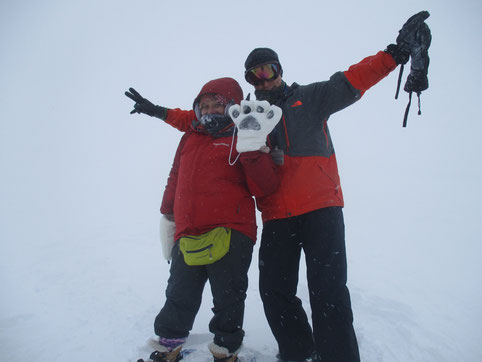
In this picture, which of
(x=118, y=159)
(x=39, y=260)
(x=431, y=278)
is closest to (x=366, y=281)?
(x=431, y=278)

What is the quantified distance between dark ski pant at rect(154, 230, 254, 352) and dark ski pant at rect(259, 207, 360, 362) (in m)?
0.22

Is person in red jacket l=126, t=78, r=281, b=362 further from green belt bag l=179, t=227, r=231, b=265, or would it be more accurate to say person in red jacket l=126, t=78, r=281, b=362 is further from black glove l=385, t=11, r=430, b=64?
black glove l=385, t=11, r=430, b=64

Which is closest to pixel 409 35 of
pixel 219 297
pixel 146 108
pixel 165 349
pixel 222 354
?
pixel 219 297

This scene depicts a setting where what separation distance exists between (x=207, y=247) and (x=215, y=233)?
0.11 metres

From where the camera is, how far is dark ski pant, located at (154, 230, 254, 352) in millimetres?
1827

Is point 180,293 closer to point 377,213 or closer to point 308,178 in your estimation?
point 308,178

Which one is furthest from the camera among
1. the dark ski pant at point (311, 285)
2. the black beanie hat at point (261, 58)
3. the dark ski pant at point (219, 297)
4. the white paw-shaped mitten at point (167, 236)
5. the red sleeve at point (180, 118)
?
the red sleeve at point (180, 118)

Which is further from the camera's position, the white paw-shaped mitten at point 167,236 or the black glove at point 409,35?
the white paw-shaped mitten at point 167,236

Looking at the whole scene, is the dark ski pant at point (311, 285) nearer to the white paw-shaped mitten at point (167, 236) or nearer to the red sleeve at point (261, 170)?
the red sleeve at point (261, 170)

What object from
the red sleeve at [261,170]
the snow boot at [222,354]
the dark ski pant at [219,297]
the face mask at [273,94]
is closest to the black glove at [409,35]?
the face mask at [273,94]

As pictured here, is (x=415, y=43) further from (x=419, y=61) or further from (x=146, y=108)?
(x=146, y=108)

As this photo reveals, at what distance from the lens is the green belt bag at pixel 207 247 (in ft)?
5.98

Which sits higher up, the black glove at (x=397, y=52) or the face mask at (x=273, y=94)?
the black glove at (x=397, y=52)

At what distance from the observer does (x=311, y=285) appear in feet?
6.07
